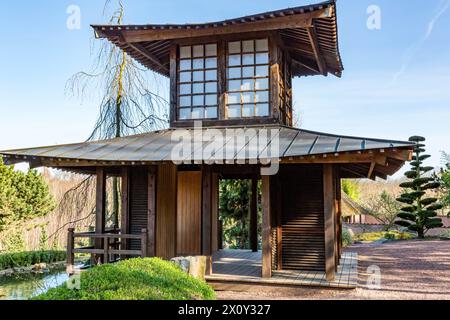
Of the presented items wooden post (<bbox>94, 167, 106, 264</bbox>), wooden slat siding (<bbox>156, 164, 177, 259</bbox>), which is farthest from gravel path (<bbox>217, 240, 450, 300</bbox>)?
wooden post (<bbox>94, 167, 106, 264</bbox>)

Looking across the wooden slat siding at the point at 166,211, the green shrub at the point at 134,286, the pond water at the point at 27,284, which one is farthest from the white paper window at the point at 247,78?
the pond water at the point at 27,284

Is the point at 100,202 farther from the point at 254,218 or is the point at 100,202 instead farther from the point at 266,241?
the point at 254,218

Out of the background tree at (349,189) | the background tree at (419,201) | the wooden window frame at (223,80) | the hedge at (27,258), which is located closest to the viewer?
the wooden window frame at (223,80)

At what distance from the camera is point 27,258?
14.5 meters

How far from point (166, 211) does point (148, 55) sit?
3912 mm

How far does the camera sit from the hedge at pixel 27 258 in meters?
13.9

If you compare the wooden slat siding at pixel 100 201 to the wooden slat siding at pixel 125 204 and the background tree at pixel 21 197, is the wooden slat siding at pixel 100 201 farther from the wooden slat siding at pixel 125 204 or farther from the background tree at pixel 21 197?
the background tree at pixel 21 197

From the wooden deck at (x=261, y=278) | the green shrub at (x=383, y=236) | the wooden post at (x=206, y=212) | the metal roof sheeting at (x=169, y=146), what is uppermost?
the metal roof sheeting at (x=169, y=146)

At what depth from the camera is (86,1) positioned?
13.4m

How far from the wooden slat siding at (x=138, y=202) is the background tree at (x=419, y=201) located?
1383cm

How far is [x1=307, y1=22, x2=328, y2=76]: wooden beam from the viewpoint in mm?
8258

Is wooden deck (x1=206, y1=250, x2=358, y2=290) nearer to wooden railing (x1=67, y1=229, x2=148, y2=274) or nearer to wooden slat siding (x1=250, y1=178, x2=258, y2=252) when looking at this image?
wooden railing (x1=67, y1=229, x2=148, y2=274)

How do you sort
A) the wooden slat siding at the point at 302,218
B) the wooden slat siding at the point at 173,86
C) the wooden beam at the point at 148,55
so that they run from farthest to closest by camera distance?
the wooden beam at the point at 148,55 → the wooden slat siding at the point at 173,86 → the wooden slat siding at the point at 302,218
